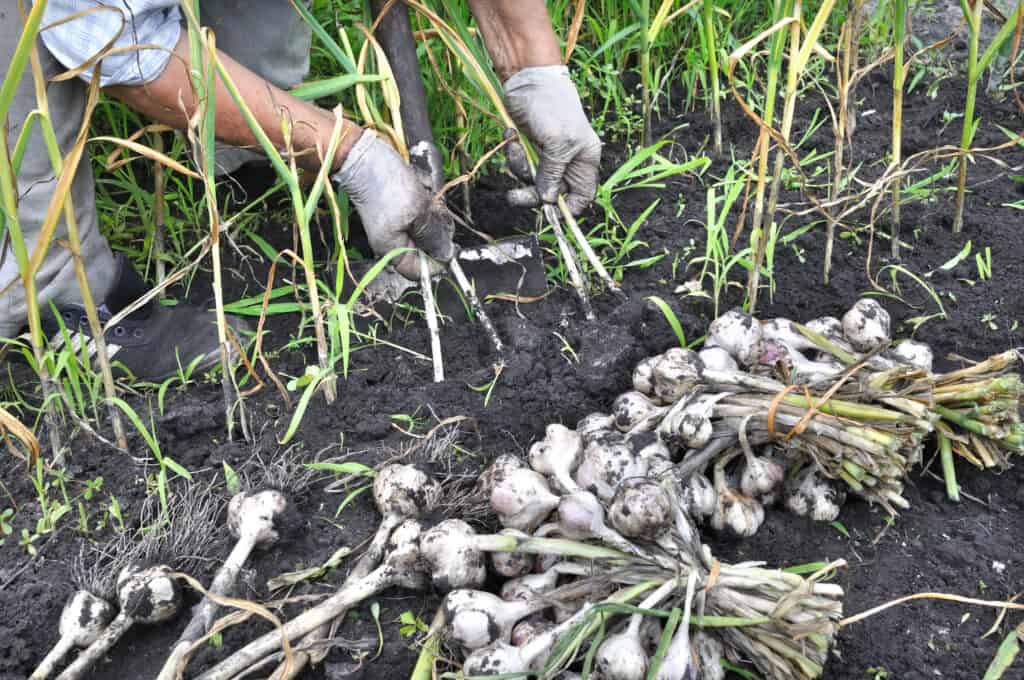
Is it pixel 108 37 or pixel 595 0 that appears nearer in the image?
pixel 108 37

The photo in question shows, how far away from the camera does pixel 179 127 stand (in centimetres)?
194

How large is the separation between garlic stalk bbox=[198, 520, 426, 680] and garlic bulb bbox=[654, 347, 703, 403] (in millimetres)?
512

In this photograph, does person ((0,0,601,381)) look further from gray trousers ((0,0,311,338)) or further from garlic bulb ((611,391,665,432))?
garlic bulb ((611,391,665,432))

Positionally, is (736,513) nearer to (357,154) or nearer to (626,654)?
(626,654)

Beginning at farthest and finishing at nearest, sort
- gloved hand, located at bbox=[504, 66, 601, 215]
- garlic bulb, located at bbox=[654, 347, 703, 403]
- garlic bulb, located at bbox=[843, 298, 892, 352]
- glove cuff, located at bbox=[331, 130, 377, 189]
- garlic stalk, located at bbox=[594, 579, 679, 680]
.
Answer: gloved hand, located at bbox=[504, 66, 601, 215] < glove cuff, located at bbox=[331, 130, 377, 189] < garlic bulb, located at bbox=[843, 298, 892, 352] < garlic bulb, located at bbox=[654, 347, 703, 403] < garlic stalk, located at bbox=[594, 579, 679, 680]

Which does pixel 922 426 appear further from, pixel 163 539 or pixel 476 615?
pixel 163 539

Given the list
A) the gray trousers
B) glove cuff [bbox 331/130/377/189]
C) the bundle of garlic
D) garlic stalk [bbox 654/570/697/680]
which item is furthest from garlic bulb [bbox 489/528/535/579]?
the gray trousers

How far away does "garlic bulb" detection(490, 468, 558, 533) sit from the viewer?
150 cm

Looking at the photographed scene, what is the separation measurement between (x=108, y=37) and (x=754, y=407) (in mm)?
1351

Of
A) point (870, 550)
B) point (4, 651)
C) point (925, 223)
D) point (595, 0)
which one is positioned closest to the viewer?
point (4, 651)

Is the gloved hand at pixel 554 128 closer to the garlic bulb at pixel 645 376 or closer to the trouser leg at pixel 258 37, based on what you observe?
the garlic bulb at pixel 645 376

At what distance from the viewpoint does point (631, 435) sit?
1641 millimetres

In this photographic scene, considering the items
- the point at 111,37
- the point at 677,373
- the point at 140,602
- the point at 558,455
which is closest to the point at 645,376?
the point at 677,373

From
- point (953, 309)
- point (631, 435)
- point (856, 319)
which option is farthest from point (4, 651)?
point (953, 309)
